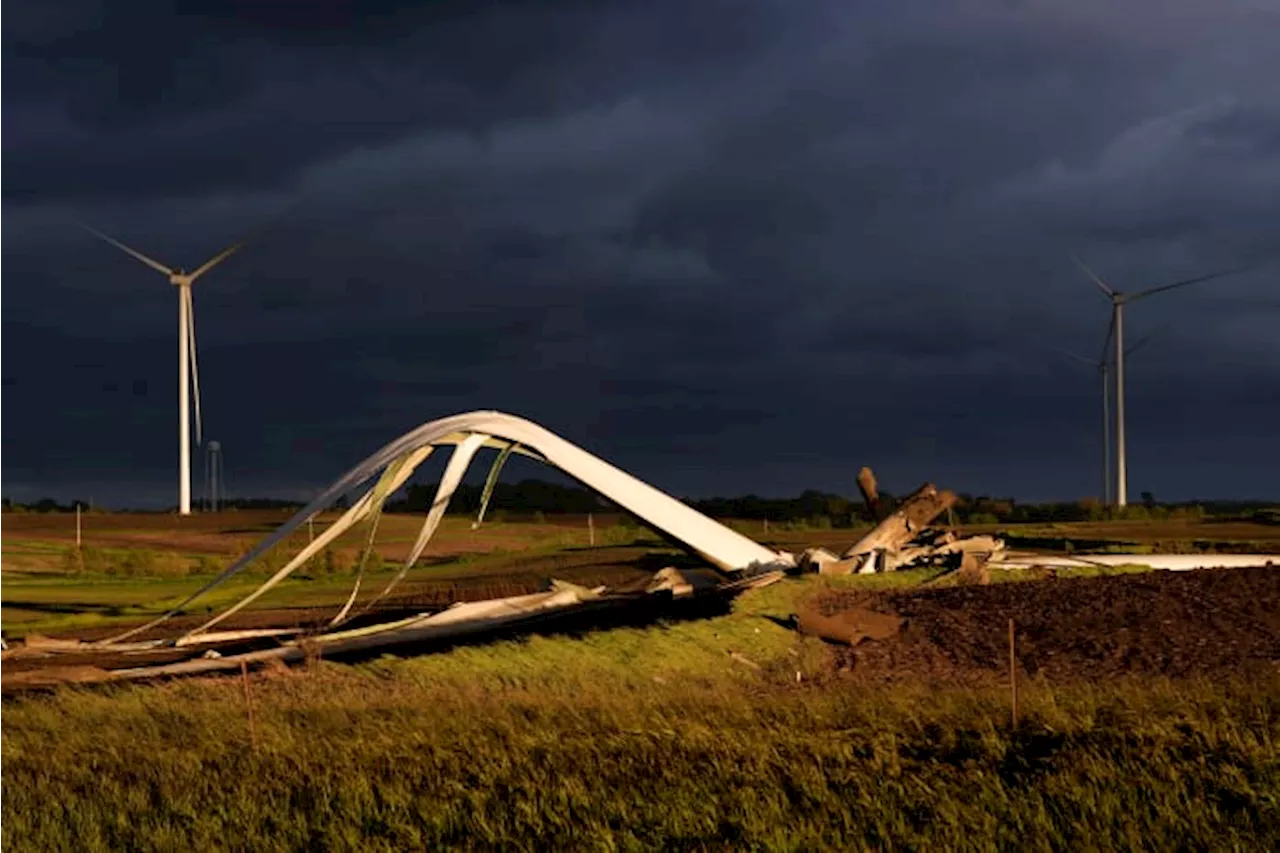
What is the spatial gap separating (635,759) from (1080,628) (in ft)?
32.9

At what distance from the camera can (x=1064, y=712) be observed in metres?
13.5

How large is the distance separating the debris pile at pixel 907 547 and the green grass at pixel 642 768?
25.6ft

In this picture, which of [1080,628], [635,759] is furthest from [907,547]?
[635,759]

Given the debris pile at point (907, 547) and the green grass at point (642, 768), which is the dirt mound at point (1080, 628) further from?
the green grass at point (642, 768)

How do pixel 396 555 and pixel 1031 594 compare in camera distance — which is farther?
pixel 396 555

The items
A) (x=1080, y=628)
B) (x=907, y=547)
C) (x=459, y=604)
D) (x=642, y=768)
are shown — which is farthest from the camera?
(x=907, y=547)

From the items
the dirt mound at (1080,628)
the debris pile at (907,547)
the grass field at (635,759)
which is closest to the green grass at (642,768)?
the grass field at (635,759)

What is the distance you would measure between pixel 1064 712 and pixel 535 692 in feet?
19.1

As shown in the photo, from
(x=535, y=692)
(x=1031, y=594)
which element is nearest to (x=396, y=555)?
(x=1031, y=594)

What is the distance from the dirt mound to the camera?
1886cm

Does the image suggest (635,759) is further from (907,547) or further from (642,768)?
(907,547)

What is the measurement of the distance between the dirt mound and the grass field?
0.77 metres

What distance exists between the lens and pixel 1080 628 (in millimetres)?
20469

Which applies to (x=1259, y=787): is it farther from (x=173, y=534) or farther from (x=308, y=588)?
(x=173, y=534)
